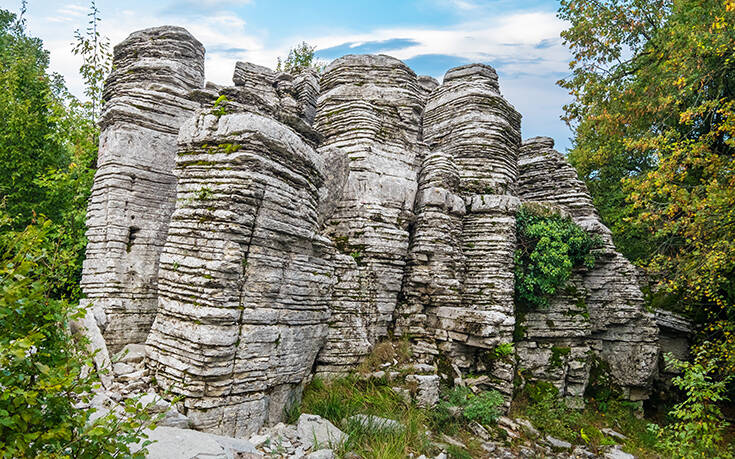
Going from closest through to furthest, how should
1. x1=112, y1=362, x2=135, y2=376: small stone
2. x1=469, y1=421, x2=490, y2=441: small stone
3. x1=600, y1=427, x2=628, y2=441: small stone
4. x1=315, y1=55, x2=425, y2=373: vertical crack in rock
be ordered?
x1=112, y1=362, x2=135, y2=376: small stone < x1=469, y1=421, x2=490, y2=441: small stone < x1=315, y1=55, x2=425, y2=373: vertical crack in rock < x1=600, y1=427, x2=628, y2=441: small stone

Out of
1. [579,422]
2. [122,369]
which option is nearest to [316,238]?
[122,369]

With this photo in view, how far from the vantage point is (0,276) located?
288 cm

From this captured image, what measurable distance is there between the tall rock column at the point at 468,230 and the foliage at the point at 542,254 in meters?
1.08

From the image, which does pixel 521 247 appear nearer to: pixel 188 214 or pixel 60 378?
pixel 188 214

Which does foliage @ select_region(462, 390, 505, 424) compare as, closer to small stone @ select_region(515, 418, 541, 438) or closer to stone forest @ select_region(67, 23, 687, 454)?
stone forest @ select_region(67, 23, 687, 454)

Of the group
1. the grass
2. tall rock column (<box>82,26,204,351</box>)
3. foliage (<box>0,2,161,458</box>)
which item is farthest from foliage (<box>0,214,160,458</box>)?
the grass

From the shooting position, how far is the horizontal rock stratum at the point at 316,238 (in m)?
6.30

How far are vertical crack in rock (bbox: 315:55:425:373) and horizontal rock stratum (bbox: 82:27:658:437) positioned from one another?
50 millimetres

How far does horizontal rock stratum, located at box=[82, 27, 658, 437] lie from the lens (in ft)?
20.7

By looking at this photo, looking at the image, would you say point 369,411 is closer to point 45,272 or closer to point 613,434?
point 45,272

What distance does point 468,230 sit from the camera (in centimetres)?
1166

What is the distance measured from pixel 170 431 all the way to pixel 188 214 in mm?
3236

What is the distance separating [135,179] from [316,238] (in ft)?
12.5

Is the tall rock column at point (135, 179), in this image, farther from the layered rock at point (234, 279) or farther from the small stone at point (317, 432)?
the small stone at point (317, 432)
